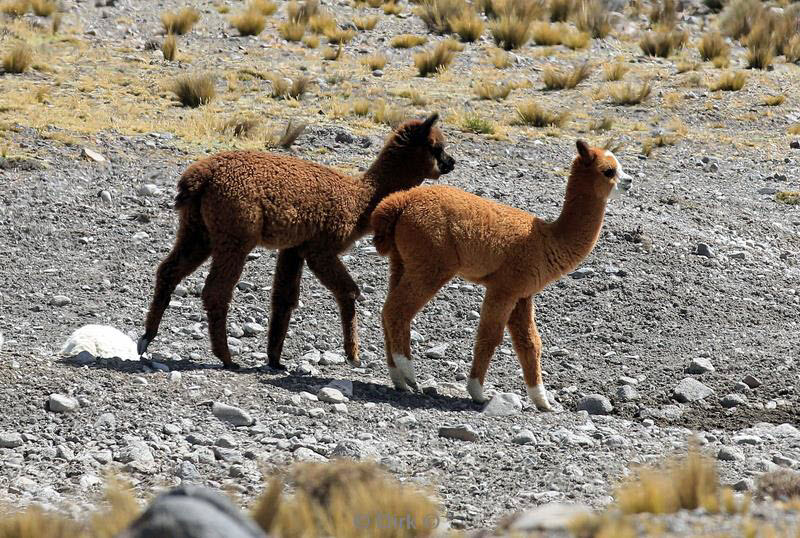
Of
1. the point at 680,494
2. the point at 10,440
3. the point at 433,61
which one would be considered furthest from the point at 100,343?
the point at 433,61

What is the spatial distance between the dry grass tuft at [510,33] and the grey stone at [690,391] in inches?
679

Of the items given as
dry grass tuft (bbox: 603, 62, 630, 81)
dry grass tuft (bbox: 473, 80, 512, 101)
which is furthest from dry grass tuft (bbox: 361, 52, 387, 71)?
dry grass tuft (bbox: 603, 62, 630, 81)

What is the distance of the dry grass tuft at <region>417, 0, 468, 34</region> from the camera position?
27188 mm

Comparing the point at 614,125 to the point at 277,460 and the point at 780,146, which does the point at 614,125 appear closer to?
the point at 780,146

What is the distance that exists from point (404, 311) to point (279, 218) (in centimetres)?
125

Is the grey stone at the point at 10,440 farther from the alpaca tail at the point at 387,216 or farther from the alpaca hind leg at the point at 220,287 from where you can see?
the alpaca tail at the point at 387,216

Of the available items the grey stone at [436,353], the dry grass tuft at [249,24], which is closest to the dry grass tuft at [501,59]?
the dry grass tuft at [249,24]

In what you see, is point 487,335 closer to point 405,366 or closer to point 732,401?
point 405,366

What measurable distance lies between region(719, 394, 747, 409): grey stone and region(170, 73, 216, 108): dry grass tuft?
1157 cm

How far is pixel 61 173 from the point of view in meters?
14.6

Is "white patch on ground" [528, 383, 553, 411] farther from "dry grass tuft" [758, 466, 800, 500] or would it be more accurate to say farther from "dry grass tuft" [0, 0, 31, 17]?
"dry grass tuft" [0, 0, 31, 17]

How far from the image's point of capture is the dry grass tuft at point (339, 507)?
196 inches

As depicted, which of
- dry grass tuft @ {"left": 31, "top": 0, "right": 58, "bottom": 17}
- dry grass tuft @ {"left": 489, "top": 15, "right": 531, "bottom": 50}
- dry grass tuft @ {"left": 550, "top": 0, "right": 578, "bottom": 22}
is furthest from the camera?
dry grass tuft @ {"left": 550, "top": 0, "right": 578, "bottom": 22}

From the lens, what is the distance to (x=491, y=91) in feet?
71.5
